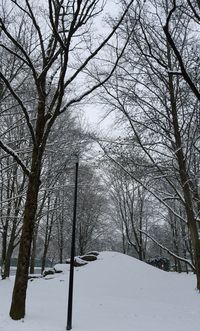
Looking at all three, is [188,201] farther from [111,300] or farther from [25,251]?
[25,251]

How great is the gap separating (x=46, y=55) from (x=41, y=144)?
327 cm

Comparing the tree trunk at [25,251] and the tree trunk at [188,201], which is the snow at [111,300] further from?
the tree trunk at [188,201]

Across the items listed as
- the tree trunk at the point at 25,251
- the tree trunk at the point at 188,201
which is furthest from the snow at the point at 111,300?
the tree trunk at the point at 188,201

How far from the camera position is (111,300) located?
520 inches

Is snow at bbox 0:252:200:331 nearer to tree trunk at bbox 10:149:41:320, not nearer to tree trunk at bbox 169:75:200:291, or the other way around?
tree trunk at bbox 10:149:41:320

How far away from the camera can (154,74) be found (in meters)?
12.8

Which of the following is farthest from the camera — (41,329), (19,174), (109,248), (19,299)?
(109,248)

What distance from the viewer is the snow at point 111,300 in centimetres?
859

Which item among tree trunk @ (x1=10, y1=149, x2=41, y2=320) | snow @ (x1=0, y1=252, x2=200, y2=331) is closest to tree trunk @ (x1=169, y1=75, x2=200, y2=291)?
snow @ (x1=0, y1=252, x2=200, y2=331)

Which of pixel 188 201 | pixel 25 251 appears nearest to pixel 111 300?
pixel 188 201

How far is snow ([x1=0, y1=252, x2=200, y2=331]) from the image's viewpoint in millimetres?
8586

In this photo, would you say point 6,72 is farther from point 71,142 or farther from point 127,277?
point 127,277

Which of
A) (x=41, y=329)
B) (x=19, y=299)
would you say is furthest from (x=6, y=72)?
(x=41, y=329)

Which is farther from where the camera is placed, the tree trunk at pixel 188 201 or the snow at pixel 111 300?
the tree trunk at pixel 188 201
